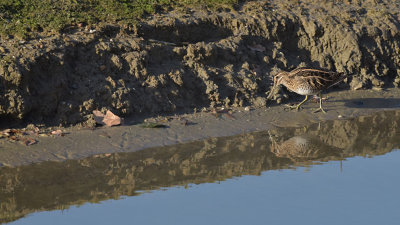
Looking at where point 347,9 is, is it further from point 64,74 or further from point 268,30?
point 64,74

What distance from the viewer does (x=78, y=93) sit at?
9383mm

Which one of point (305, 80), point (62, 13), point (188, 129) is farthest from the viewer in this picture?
point (305, 80)

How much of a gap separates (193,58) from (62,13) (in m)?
2.09

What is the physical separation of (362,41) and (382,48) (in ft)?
1.34

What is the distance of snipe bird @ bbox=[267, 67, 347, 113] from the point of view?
1041 cm

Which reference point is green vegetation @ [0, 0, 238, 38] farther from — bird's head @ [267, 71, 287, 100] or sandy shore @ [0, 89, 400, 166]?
bird's head @ [267, 71, 287, 100]

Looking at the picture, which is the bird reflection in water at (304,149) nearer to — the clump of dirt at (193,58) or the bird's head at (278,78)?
the bird's head at (278,78)

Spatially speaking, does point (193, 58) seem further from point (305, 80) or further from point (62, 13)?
point (62, 13)

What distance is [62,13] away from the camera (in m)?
10.2

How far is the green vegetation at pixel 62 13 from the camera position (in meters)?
9.77

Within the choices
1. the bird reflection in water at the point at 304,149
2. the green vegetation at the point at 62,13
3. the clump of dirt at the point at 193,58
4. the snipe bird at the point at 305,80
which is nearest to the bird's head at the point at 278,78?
the snipe bird at the point at 305,80

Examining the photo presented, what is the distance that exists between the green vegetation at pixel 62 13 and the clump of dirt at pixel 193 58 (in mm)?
215

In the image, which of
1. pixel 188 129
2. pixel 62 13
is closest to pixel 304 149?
pixel 188 129

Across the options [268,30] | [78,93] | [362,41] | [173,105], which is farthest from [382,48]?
[78,93]
